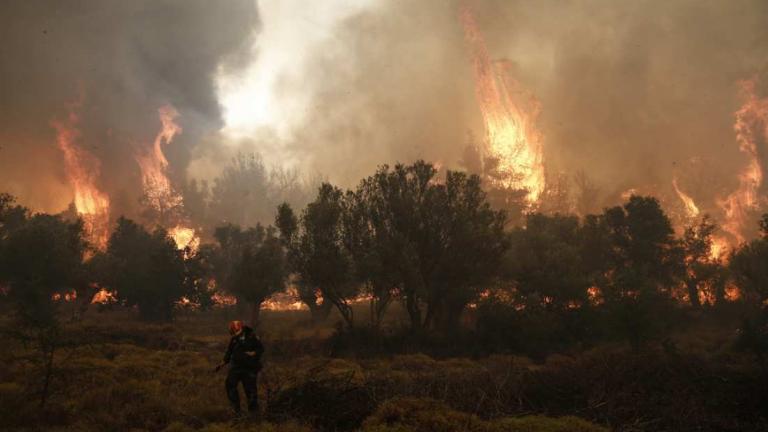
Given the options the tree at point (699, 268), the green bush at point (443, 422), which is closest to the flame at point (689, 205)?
the tree at point (699, 268)

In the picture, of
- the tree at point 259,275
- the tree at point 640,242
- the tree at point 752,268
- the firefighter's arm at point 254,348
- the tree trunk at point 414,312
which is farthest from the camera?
the tree at point 640,242

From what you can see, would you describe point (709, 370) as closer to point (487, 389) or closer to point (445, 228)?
point (487, 389)

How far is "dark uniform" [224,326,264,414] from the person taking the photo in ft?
39.0

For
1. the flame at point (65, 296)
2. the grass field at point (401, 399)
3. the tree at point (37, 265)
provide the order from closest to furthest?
the grass field at point (401, 399) → the tree at point (37, 265) → the flame at point (65, 296)

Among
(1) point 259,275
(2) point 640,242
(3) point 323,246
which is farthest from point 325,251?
(2) point 640,242

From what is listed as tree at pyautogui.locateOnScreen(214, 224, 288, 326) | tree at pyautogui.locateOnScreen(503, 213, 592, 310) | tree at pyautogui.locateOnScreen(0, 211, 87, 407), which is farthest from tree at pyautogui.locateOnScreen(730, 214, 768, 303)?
tree at pyautogui.locateOnScreen(0, 211, 87, 407)

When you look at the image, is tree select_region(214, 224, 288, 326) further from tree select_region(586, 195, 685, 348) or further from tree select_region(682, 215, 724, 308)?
tree select_region(682, 215, 724, 308)

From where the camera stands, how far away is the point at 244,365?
39.4ft

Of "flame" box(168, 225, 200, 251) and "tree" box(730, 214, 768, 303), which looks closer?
"tree" box(730, 214, 768, 303)

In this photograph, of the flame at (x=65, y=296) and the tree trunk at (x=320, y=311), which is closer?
the tree trunk at (x=320, y=311)

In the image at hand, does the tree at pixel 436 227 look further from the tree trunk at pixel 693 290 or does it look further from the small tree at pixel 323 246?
the tree trunk at pixel 693 290

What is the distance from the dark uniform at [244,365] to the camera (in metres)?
11.9

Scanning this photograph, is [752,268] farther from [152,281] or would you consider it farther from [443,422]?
[152,281]

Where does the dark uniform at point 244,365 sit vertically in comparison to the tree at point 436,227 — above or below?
below
